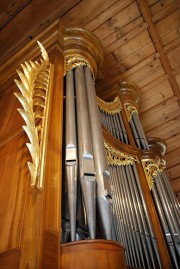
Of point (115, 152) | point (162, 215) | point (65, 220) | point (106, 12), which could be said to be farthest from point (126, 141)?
point (65, 220)

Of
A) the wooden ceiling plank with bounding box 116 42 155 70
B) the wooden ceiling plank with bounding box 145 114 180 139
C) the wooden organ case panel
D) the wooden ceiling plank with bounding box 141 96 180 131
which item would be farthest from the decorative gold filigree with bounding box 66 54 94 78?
the wooden ceiling plank with bounding box 145 114 180 139

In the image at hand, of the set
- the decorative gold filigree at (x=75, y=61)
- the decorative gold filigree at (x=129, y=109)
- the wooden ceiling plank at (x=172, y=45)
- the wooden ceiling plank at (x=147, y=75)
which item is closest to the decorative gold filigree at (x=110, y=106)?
the decorative gold filigree at (x=129, y=109)

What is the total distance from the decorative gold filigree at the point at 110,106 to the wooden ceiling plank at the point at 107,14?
3.21 feet

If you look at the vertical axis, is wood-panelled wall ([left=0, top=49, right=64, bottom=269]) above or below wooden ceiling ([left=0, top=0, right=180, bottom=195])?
below

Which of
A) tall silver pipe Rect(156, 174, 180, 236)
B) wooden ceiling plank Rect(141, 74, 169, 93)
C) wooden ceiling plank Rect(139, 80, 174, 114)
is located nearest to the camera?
tall silver pipe Rect(156, 174, 180, 236)

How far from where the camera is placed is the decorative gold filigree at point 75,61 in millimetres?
2755

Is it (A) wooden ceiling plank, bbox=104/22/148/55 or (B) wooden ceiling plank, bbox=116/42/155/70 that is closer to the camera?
(A) wooden ceiling plank, bbox=104/22/148/55

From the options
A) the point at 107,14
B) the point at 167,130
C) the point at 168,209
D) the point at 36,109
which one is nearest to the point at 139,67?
the point at 107,14

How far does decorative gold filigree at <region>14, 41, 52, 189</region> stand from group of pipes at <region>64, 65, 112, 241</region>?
21 centimetres

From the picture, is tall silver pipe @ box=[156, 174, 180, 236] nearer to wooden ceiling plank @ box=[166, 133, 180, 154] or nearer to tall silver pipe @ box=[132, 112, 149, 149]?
tall silver pipe @ box=[132, 112, 149, 149]

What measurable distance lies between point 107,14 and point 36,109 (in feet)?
6.25

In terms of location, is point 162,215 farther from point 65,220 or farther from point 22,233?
point 22,233

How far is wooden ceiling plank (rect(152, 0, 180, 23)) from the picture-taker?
302cm

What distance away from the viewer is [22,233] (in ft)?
3.94
